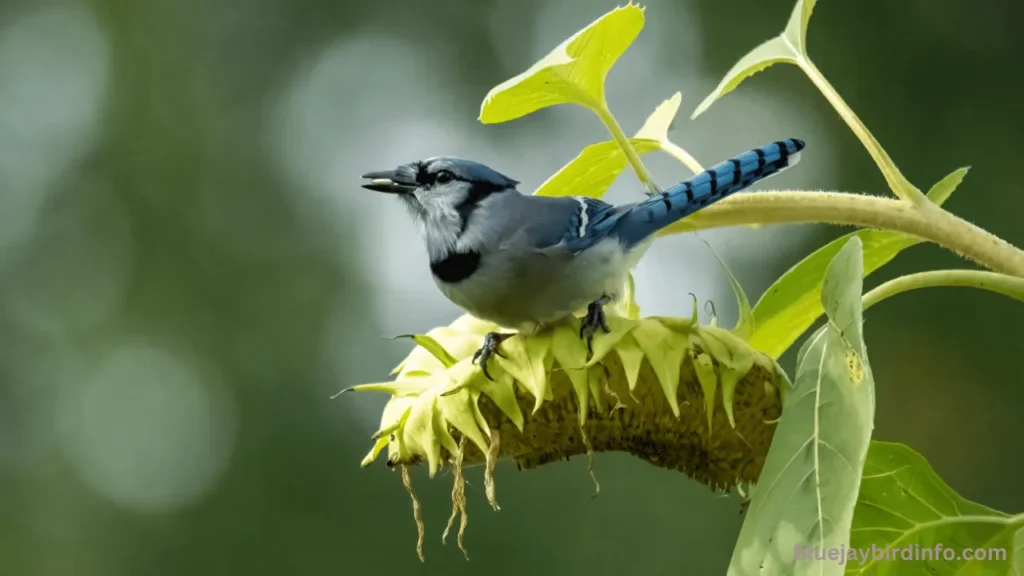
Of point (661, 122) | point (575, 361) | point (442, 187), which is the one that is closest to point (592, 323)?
point (575, 361)

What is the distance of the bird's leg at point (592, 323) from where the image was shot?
0.96 meters

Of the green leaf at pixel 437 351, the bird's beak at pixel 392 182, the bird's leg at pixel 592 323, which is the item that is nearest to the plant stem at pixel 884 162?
the bird's leg at pixel 592 323

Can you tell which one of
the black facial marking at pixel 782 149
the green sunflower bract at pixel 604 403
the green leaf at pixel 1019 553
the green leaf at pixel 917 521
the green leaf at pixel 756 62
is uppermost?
the green leaf at pixel 756 62

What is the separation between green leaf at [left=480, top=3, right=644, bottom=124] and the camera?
949mm

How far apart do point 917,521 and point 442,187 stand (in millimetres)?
646

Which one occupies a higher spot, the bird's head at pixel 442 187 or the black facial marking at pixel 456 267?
the bird's head at pixel 442 187

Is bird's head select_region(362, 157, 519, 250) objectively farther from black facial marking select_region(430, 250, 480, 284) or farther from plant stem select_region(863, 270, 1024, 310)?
plant stem select_region(863, 270, 1024, 310)

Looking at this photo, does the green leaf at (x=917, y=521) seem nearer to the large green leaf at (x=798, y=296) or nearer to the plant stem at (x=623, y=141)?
the large green leaf at (x=798, y=296)

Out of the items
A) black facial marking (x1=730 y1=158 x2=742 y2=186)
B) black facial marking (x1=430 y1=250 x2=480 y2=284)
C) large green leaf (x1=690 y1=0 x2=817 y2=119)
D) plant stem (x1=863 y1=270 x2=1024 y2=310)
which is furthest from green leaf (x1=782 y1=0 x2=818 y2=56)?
black facial marking (x1=430 y1=250 x2=480 y2=284)

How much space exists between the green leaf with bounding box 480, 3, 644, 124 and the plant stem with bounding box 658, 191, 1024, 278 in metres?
0.16

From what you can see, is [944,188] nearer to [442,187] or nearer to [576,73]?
[576,73]

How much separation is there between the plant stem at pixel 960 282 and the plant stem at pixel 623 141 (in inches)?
9.9

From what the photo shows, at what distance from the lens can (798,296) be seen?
1018 millimetres

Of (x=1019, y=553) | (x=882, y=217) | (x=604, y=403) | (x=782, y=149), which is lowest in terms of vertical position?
(x=1019, y=553)
